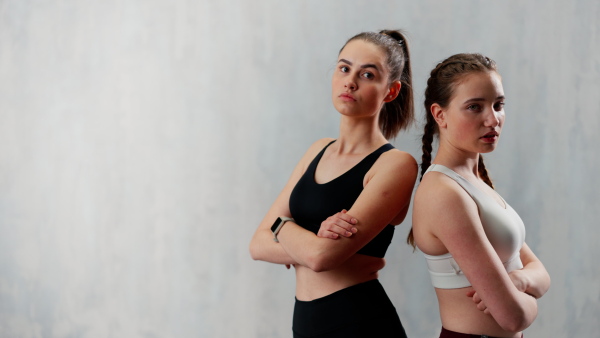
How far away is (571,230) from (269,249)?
5.38 feet

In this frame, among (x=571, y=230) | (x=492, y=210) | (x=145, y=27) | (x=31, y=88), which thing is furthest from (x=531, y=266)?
(x=31, y=88)

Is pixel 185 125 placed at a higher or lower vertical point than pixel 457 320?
higher

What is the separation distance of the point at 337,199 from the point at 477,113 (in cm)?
45

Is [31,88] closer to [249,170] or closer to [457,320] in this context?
[249,170]

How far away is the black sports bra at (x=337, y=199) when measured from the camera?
1809mm

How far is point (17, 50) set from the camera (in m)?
3.19

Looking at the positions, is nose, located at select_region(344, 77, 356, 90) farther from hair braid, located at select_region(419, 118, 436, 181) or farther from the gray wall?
the gray wall

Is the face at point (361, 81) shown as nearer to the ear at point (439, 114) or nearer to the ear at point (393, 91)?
the ear at point (393, 91)

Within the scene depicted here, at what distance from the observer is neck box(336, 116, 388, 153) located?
1.90m

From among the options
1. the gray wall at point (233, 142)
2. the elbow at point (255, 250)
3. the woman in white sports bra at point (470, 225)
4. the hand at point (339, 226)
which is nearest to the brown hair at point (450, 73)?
the woman in white sports bra at point (470, 225)

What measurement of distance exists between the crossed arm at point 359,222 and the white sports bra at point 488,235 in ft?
0.46

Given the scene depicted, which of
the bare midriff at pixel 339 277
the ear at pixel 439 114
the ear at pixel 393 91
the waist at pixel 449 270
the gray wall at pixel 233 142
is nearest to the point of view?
the waist at pixel 449 270

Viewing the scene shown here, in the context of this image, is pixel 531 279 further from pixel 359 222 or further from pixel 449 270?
pixel 359 222

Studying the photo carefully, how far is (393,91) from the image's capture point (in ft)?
6.31
